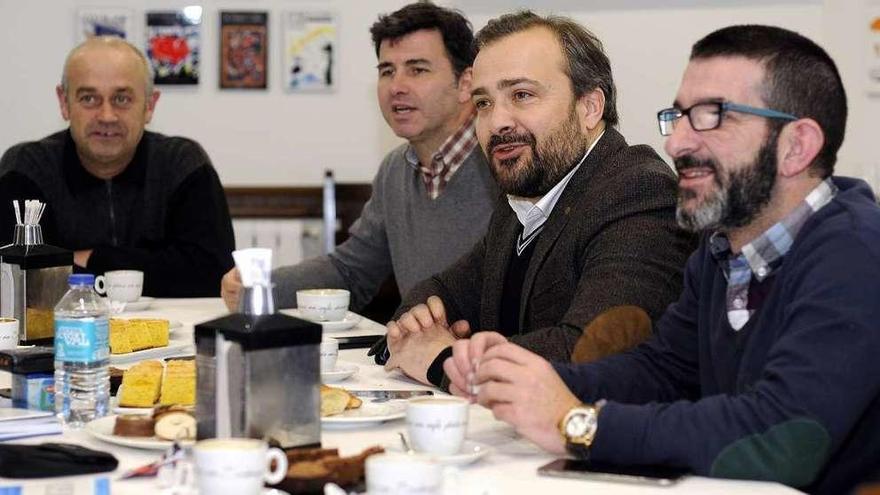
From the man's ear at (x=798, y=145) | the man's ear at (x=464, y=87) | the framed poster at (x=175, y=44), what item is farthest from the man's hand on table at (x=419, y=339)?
the framed poster at (x=175, y=44)

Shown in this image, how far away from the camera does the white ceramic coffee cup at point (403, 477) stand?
139 centimetres

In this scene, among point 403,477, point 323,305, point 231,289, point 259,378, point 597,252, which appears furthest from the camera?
point 231,289

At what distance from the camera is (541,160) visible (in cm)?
267

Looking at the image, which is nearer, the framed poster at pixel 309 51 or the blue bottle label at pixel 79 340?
the blue bottle label at pixel 79 340

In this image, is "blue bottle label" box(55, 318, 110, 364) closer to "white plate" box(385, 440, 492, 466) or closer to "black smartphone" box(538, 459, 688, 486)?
"white plate" box(385, 440, 492, 466)

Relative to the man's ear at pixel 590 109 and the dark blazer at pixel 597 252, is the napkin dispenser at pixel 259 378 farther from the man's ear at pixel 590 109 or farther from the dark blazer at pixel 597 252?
the man's ear at pixel 590 109

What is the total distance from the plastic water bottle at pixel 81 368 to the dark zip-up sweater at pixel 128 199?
6.67 ft

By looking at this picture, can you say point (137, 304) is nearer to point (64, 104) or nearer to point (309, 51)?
point (64, 104)

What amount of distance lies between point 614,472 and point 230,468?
1.65ft

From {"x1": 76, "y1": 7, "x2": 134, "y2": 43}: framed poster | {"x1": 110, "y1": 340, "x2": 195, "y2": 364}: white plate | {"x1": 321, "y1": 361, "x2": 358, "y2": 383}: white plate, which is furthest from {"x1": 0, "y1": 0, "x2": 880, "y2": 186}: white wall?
{"x1": 321, "y1": 361, "x2": 358, "y2": 383}: white plate

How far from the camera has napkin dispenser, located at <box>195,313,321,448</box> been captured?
1615 mm

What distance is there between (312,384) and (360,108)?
3469mm

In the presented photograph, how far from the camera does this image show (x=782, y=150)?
1892mm

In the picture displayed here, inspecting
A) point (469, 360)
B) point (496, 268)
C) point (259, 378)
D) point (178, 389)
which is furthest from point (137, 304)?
point (259, 378)
